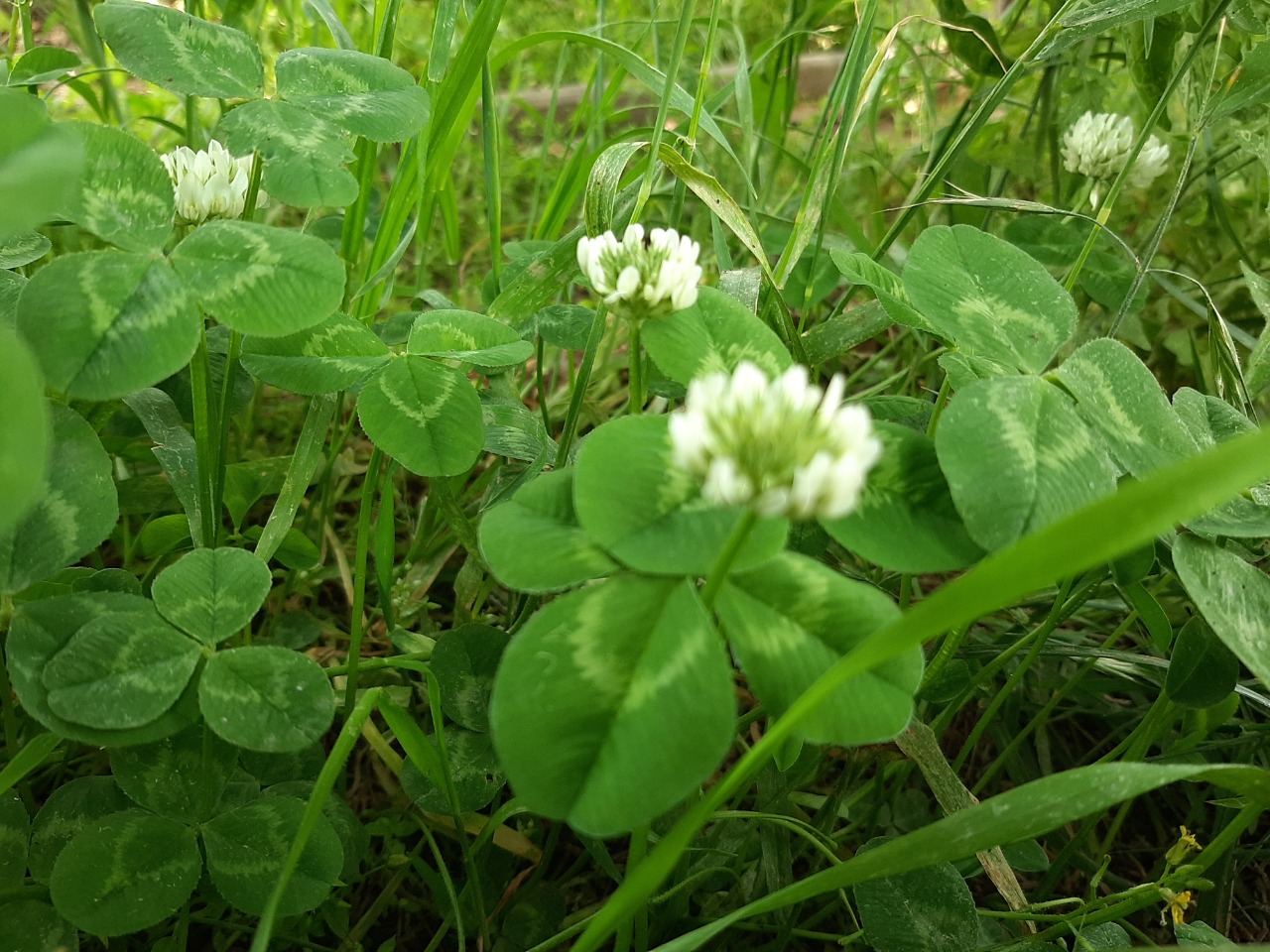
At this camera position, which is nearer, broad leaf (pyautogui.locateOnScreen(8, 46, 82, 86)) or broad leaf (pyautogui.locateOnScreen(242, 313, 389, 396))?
broad leaf (pyautogui.locateOnScreen(242, 313, 389, 396))

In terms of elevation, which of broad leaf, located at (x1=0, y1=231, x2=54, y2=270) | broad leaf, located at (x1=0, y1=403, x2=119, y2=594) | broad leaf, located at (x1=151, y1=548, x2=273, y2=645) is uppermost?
broad leaf, located at (x1=0, y1=231, x2=54, y2=270)

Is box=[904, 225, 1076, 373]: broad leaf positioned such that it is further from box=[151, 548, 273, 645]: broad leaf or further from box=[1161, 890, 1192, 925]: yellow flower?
box=[151, 548, 273, 645]: broad leaf

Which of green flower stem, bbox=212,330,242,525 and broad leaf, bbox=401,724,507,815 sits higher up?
green flower stem, bbox=212,330,242,525

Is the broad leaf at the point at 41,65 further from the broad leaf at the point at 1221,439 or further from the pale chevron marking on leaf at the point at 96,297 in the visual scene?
the broad leaf at the point at 1221,439

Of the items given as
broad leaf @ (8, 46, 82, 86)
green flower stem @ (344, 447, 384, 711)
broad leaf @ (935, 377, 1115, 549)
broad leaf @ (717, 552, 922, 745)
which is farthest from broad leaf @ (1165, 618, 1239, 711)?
broad leaf @ (8, 46, 82, 86)

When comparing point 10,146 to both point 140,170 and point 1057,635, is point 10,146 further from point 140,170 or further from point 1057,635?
point 1057,635

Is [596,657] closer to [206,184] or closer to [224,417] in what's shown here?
[224,417]

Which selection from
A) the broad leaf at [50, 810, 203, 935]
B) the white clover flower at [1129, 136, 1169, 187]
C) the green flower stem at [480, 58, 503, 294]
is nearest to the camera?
the broad leaf at [50, 810, 203, 935]

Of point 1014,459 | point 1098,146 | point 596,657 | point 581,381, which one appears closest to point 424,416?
point 581,381

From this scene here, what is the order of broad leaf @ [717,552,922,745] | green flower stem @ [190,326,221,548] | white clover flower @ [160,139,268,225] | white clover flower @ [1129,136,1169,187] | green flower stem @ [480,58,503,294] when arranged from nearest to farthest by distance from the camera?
broad leaf @ [717,552,922,745] < green flower stem @ [190,326,221,548] < white clover flower @ [160,139,268,225] < green flower stem @ [480,58,503,294] < white clover flower @ [1129,136,1169,187]
